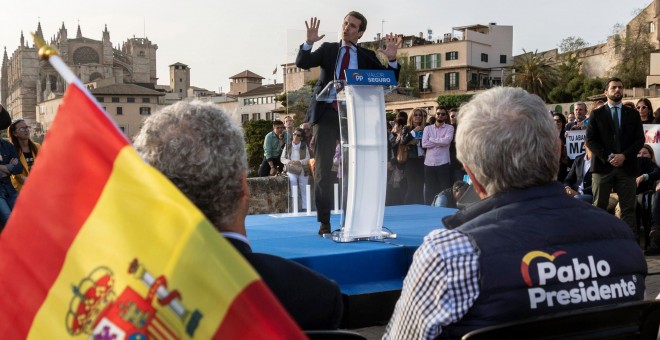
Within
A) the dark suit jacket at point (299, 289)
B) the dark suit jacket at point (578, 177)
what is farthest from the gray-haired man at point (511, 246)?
the dark suit jacket at point (578, 177)

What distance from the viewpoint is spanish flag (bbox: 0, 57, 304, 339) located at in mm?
1285

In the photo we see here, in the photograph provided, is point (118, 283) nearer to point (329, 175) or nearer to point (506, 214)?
point (506, 214)

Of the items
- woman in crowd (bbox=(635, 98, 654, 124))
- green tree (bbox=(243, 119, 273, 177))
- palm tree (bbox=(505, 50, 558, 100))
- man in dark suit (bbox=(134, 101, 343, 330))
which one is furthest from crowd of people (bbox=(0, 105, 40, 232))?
palm tree (bbox=(505, 50, 558, 100))

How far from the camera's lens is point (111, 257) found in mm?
1352

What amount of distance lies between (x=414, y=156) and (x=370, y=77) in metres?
5.70

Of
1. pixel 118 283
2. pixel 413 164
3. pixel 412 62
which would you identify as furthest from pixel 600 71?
pixel 118 283

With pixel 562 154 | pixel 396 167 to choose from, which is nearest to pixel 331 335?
pixel 562 154

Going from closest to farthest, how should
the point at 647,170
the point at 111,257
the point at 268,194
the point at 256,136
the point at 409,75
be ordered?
the point at 111,257
the point at 647,170
the point at 268,194
the point at 256,136
the point at 409,75

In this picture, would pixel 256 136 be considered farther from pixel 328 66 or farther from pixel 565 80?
pixel 328 66

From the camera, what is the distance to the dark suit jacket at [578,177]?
936cm

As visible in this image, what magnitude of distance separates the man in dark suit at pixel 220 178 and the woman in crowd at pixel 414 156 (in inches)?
381

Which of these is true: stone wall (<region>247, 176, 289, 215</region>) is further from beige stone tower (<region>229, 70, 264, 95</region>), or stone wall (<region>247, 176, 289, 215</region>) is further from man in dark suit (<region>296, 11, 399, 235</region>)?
beige stone tower (<region>229, 70, 264, 95</region>)

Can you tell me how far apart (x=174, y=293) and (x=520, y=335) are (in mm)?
1130

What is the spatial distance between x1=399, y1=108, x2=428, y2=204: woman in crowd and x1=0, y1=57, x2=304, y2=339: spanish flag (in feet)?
33.6
